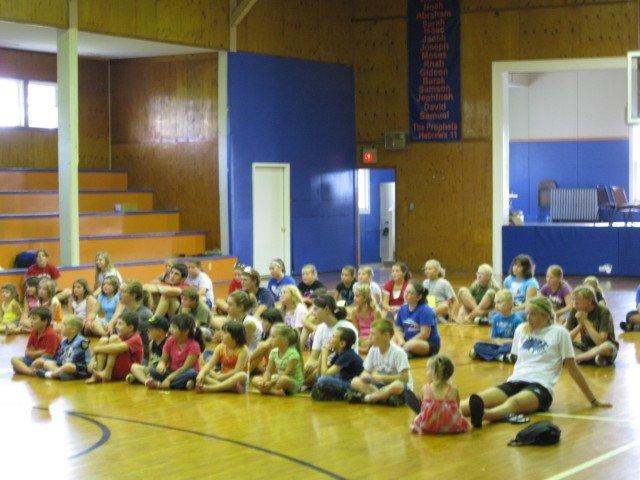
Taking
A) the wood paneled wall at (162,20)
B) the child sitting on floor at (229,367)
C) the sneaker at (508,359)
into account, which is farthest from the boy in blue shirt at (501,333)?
the wood paneled wall at (162,20)

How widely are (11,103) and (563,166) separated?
1652 centimetres

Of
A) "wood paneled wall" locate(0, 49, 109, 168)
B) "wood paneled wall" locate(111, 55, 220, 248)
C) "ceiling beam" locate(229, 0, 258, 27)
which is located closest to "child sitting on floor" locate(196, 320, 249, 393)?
"wood paneled wall" locate(111, 55, 220, 248)

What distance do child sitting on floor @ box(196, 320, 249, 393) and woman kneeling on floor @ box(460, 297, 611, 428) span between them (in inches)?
103

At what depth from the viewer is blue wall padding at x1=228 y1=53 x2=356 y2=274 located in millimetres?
22484

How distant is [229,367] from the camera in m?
11.0

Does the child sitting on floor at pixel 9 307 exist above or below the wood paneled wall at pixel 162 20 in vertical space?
below

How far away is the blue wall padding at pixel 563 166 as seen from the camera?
31.1m

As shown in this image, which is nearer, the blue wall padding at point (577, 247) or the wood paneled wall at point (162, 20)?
the wood paneled wall at point (162, 20)

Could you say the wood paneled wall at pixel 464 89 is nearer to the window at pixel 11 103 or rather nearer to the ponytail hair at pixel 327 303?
the window at pixel 11 103

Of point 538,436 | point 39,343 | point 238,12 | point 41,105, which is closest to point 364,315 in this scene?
point 39,343

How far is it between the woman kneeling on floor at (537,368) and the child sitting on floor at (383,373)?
34.9 inches

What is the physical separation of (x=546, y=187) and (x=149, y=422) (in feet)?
77.9

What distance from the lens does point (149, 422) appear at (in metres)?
9.48

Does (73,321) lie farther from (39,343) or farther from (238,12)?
(238,12)
